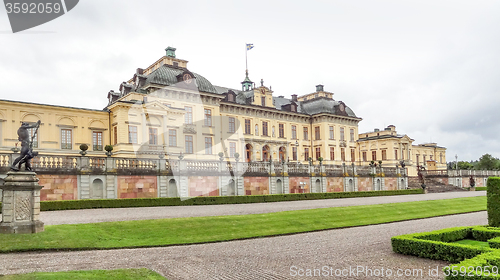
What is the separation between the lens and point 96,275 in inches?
362

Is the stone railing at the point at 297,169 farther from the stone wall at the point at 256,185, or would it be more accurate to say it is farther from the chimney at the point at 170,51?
the chimney at the point at 170,51

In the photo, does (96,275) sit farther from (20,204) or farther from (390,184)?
A: (390,184)

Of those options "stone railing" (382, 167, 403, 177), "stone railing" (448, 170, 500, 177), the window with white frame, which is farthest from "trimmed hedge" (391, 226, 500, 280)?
"stone railing" (448, 170, 500, 177)

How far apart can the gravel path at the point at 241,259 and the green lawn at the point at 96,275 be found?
1.79ft

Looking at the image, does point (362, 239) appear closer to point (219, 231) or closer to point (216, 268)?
point (219, 231)

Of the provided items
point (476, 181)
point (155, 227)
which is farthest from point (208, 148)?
point (476, 181)

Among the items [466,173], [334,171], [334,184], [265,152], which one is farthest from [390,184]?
[466,173]

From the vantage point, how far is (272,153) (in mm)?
59250

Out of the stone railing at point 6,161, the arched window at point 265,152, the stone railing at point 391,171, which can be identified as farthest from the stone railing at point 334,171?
the stone railing at point 6,161

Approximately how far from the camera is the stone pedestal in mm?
13547

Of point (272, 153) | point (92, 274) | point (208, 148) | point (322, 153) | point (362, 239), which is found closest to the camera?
point (92, 274)

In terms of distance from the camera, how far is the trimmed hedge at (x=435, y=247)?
11.2 meters

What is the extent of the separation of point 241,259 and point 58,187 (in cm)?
1877

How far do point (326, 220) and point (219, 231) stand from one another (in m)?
6.86
